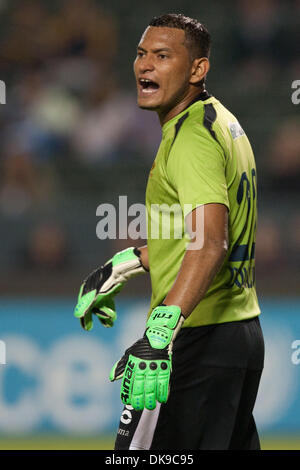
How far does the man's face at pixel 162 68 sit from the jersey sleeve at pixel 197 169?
215 mm

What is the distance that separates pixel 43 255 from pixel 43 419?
1.28 metres

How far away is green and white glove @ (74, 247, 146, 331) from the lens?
3652 millimetres

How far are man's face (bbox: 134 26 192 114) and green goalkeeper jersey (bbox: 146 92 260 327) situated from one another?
84 millimetres

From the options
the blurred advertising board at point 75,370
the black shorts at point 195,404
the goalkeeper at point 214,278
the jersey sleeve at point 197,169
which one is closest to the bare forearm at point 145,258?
the goalkeeper at point 214,278

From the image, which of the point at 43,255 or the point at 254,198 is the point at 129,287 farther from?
the point at 254,198

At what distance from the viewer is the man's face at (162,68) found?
3.14m

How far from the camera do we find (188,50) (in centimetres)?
316

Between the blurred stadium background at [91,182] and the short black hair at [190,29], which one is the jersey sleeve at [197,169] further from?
the blurred stadium background at [91,182]

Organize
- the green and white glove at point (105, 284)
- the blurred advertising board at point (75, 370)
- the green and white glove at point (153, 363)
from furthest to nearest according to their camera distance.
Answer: the blurred advertising board at point (75, 370), the green and white glove at point (105, 284), the green and white glove at point (153, 363)

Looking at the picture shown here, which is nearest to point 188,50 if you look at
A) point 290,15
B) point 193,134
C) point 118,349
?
point 193,134

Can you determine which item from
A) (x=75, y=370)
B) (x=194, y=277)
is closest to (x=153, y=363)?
(x=194, y=277)

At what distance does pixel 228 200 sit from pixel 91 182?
14.9 feet

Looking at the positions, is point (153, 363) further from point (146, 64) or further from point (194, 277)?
point (146, 64)

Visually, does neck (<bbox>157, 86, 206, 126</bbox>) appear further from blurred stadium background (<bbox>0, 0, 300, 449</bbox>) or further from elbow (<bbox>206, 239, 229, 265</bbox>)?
blurred stadium background (<bbox>0, 0, 300, 449</bbox>)
